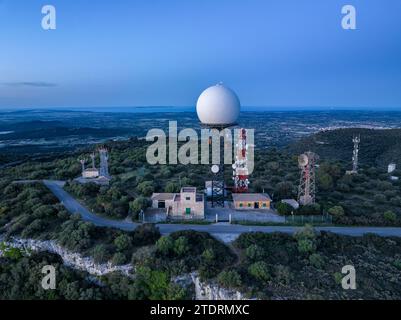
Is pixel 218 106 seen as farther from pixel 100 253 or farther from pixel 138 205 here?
pixel 100 253

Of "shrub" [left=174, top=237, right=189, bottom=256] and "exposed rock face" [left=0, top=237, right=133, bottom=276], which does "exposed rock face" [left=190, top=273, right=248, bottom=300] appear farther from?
"exposed rock face" [left=0, top=237, right=133, bottom=276]

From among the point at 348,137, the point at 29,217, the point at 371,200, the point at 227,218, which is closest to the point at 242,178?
the point at 227,218

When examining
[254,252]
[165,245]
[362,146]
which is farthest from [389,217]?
[362,146]

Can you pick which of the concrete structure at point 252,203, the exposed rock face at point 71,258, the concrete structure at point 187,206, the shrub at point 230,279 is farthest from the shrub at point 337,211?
the exposed rock face at point 71,258

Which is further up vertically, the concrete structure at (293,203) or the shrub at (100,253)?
the concrete structure at (293,203)

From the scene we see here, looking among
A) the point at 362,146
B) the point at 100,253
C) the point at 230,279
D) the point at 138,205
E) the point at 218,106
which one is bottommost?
the point at 230,279

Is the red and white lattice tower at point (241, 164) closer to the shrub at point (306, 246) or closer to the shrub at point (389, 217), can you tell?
the shrub at point (306, 246)

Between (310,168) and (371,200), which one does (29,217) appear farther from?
(371,200)

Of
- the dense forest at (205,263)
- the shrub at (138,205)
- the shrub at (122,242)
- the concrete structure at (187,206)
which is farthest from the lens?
Result: the shrub at (138,205)

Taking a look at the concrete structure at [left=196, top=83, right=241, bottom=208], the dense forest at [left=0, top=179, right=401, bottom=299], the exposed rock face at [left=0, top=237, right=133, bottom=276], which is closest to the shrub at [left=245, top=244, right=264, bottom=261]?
the dense forest at [left=0, top=179, right=401, bottom=299]
